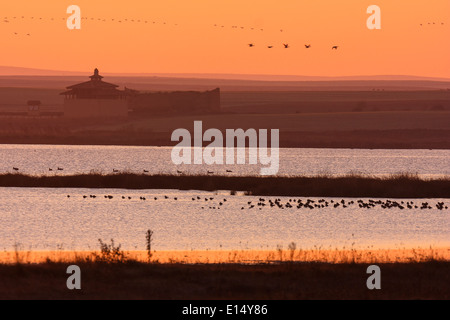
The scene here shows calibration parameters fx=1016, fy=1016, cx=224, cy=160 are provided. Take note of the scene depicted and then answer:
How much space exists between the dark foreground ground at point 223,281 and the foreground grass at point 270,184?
3189cm

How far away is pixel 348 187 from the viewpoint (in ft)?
189

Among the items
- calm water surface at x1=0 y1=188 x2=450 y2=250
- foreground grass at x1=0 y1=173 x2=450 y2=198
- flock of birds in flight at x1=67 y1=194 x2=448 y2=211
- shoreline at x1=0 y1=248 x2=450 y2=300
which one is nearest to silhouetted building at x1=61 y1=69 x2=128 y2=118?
foreground grass at x1=0 y1=173 x2=450 y2=198

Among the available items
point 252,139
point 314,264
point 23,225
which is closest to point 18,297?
point 314,264

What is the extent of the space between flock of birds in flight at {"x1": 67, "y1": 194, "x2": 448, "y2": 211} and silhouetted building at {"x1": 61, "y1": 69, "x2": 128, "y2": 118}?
111m

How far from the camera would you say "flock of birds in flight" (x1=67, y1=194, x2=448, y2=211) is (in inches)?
1964

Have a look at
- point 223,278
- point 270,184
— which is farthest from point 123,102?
point 223,278

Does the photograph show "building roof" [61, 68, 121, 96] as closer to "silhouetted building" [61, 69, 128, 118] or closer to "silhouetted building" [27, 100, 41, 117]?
"silhouetted building" [61, 69, 128, 118]

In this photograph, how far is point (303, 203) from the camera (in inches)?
2063

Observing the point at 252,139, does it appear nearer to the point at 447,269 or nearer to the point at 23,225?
the point at 23,225

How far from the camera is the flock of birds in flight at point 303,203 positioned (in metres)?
49.9

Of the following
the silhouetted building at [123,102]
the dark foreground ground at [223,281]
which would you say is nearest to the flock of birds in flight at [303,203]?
the dark foreground ground at [223,281]

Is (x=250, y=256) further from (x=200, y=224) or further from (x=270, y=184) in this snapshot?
(x=270, y=184)

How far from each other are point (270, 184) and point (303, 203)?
6.85 meters
